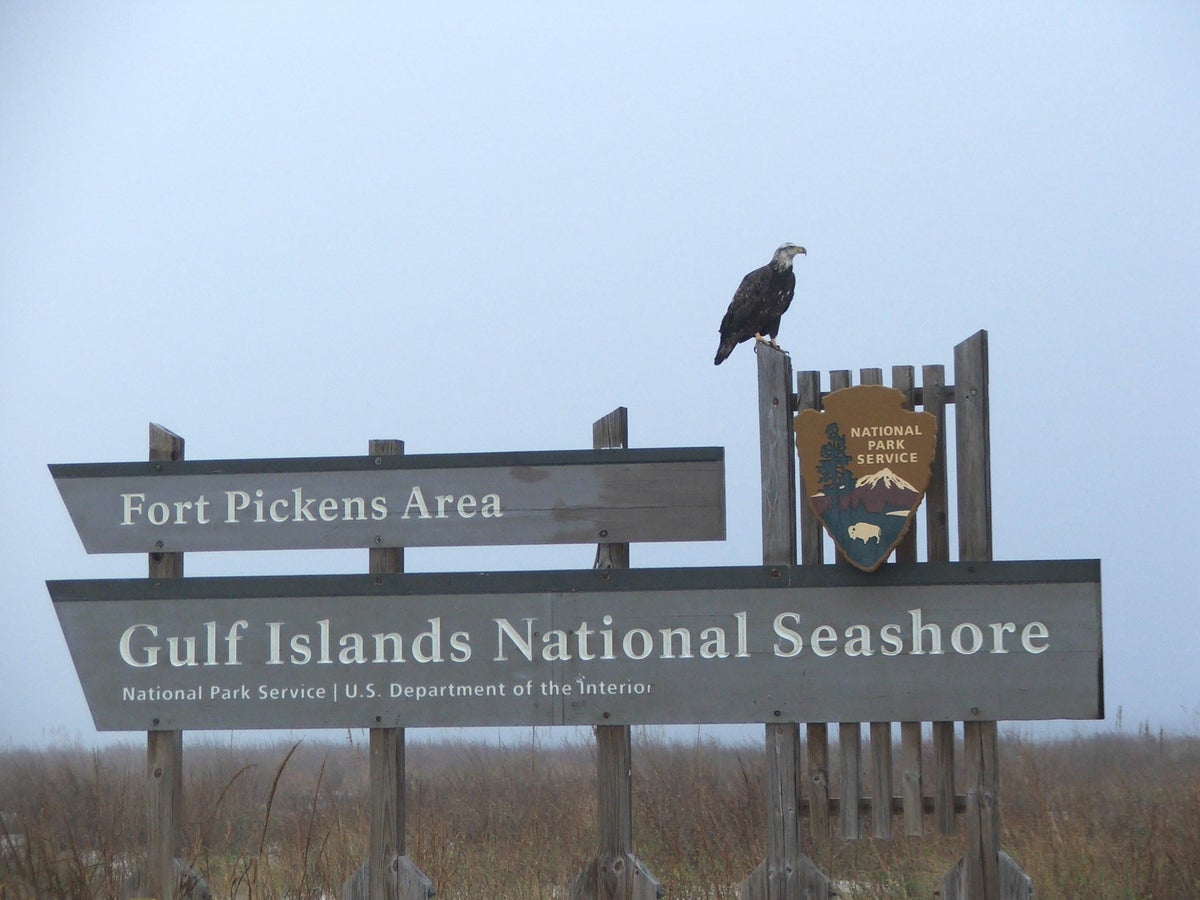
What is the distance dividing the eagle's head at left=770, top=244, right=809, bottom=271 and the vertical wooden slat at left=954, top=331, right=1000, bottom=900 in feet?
4.87

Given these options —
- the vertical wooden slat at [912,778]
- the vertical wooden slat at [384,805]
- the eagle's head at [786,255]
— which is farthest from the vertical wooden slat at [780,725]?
the vertical wooden slat at [384,805]

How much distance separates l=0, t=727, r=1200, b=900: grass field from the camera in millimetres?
6523

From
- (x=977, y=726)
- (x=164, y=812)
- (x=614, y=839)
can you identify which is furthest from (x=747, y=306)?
(x=164, y=812)

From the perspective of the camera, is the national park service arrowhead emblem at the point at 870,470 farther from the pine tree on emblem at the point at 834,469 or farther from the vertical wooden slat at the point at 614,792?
the vertical wooden slat at the point at 614,792

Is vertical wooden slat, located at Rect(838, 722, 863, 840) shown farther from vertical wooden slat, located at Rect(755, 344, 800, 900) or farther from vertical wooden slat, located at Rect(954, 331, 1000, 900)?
vertical wooden slat, located at Rect(954, 331, 1000, 900)

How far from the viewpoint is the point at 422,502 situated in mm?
5516

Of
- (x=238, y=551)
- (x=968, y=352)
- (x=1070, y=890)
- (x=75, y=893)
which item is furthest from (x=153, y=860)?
(x=1070, y=890)

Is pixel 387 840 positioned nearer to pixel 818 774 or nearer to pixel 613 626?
pixel 613 626

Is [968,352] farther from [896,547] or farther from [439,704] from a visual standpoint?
[439,704]

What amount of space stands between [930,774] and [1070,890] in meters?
5.25

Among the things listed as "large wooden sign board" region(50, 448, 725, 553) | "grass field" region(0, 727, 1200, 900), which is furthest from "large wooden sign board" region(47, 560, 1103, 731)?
"grass field" region(0, 727, 1200, 900)

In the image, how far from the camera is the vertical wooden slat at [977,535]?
16.6 feet

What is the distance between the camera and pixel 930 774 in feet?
40.9

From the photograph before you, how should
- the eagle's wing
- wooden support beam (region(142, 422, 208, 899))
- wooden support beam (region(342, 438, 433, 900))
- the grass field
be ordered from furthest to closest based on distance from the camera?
the grass field, the eagle's wing, wooden support beam (region(142, 422, 208, 899)), wooden support beam (region(342, 438, 433, 900))
